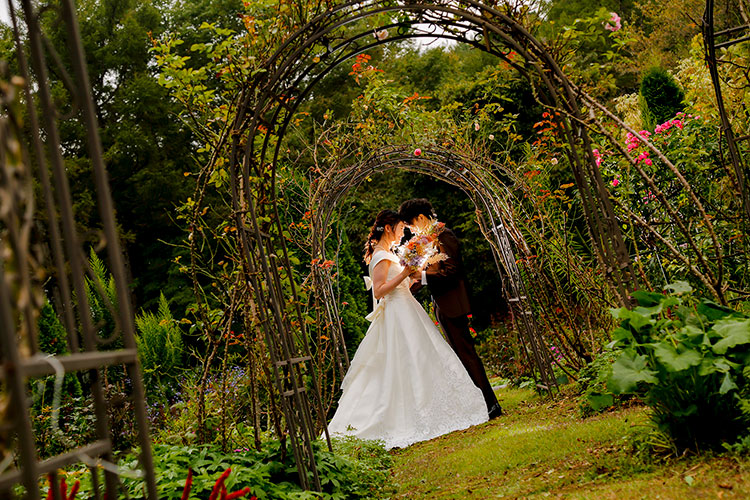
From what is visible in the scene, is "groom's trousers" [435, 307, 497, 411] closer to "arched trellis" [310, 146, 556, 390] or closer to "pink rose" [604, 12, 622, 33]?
"arched trellis" [310, 146, 556, 390]

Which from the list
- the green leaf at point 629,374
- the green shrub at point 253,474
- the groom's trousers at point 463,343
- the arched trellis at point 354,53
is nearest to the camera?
the green leaf at point 629,374

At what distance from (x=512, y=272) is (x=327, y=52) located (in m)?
3.42

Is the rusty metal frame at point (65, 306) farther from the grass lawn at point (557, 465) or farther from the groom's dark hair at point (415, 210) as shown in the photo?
the groom's dark hair at point (415, 210)

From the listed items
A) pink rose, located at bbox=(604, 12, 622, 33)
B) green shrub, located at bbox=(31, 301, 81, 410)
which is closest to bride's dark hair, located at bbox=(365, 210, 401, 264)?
green shrub, located at bbox=(31, 301, 81, 410)

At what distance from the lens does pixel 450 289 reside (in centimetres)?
641

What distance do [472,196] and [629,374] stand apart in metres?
4.63

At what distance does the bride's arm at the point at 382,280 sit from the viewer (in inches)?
251

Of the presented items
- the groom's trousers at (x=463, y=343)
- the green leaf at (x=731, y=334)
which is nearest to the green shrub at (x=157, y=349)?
the groom's trousers at (x=463, y=343)

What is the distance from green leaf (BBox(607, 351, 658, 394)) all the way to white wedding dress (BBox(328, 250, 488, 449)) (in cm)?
340

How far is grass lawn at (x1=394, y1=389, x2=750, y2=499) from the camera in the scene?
2.33 m

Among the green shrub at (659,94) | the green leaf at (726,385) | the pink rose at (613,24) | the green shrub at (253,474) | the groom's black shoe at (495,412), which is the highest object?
the green shrub at (659,94)

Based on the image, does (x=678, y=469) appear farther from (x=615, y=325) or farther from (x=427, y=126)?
(x=427, y=126)

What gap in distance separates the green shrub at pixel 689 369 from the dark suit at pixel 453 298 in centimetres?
364

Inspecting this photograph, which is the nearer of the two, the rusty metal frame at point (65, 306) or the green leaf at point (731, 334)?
the rusty metal frame at point (65, 306)
